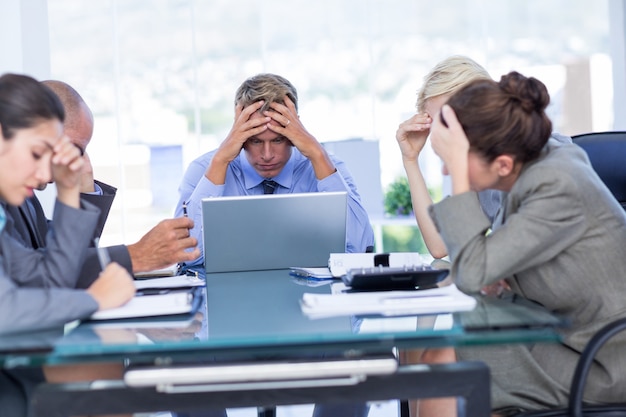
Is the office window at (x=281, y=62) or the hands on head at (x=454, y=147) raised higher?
the office window at (x=281, y=62)

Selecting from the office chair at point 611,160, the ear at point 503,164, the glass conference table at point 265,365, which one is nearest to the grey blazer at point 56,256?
the glass conference table at point 265,365

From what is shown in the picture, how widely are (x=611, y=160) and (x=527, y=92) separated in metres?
0.89

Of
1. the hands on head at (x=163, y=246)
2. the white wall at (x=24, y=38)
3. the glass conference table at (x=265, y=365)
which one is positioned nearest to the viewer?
the glass conference table at (x=265, y=365)

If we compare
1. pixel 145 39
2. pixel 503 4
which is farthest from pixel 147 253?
pixel 503 4

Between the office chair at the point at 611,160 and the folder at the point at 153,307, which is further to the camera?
the office chair at the point at 611,160

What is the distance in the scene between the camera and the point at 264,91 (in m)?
3.16

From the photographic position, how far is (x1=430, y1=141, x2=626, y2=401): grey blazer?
186 centimetres

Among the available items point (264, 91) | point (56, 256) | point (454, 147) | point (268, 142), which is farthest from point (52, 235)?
point (264, 91)

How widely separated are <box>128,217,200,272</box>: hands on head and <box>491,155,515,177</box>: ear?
882mm

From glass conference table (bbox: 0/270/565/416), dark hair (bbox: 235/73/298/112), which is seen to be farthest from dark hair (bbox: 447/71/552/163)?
dark hair (bbox: 235/73/298/112)

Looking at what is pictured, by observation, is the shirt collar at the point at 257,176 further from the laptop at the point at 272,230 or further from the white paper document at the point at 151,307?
the white paper document at the point at 151,307

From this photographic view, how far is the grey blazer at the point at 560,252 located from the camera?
6.10 ft

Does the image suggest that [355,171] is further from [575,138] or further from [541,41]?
[541,41]

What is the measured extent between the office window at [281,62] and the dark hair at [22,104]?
545 centimetres
